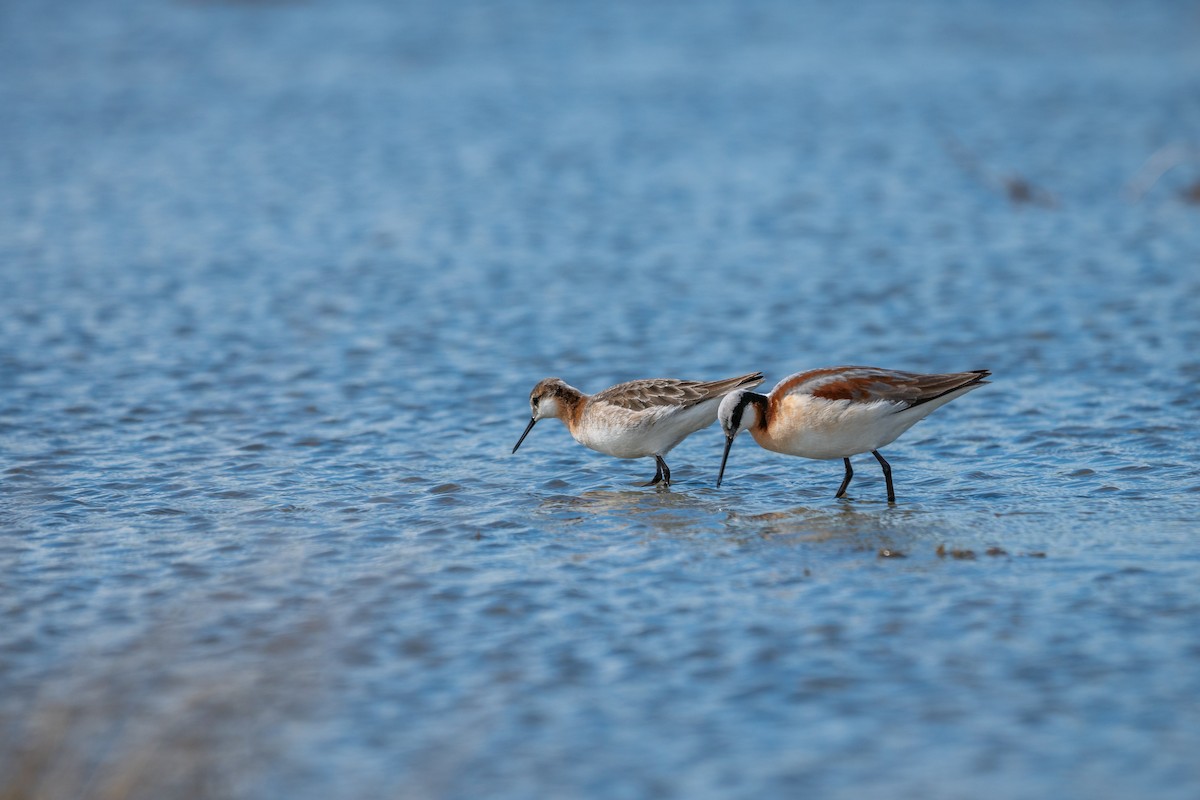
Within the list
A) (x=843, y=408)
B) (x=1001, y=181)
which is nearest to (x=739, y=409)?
(x=843, y=408)

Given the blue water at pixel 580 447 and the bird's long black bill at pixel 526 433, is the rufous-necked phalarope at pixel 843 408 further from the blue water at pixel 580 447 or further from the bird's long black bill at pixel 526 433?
the bird's long black bill at pixel 526 433

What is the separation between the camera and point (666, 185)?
23516 mm

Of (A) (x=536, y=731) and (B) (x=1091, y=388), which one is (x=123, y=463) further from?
(B) (x=1091, y=388)

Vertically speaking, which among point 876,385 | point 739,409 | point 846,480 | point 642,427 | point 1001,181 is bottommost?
point 846,480

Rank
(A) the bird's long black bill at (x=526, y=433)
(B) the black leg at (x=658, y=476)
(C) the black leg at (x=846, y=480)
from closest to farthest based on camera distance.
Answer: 1. (C) the black leg at (x=846, y=480)
2. (B) the black leg at (x=658, y=476)
3. (A) the bird's long black bill at (x=526, y=433)

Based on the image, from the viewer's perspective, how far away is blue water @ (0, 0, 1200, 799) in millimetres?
6957

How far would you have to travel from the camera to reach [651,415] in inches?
446

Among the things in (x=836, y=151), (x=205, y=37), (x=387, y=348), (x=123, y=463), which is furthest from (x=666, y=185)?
(x=205, y=37)

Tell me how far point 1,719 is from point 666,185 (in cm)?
1755

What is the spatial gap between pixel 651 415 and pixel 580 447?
1.85 meters

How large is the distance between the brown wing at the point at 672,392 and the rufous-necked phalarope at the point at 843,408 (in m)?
0.39

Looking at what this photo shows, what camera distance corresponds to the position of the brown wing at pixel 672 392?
451 inches

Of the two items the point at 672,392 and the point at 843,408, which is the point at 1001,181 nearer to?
the point at 672,392

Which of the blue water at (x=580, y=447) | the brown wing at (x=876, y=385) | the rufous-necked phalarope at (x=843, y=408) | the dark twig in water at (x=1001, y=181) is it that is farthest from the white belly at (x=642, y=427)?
the dark twig in water at (x=1001, y=181)
